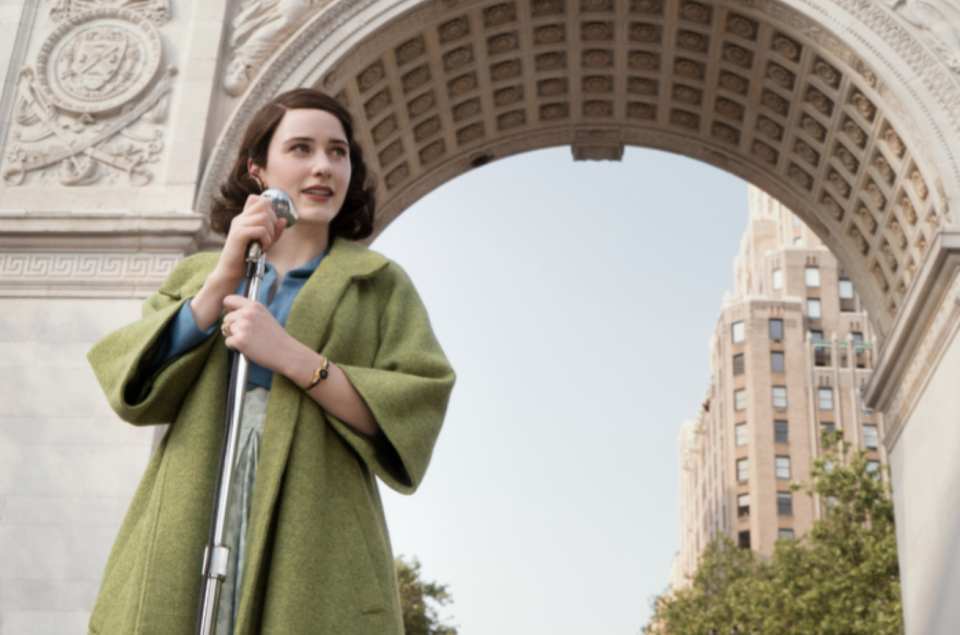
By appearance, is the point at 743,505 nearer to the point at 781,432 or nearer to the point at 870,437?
the point at 781,432

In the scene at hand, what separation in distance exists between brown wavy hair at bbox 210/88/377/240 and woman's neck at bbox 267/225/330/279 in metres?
0.14

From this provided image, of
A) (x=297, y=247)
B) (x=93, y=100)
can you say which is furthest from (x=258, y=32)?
(x=297, y=247)

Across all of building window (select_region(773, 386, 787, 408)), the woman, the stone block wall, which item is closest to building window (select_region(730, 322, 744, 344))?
building window (select_region(773, 386, 787, 408))

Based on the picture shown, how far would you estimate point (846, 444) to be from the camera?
115 ft

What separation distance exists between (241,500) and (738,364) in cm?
7535

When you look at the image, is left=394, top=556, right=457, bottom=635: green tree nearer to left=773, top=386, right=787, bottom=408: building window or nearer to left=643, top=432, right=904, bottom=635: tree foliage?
left=643, top=432, right=904, bottom=635: tree foliage

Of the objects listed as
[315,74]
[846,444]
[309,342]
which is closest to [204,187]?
[315,74]

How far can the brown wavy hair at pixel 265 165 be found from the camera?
371 cm

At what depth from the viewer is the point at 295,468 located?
307 cm

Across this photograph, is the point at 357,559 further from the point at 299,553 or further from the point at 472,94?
the point at 472,94

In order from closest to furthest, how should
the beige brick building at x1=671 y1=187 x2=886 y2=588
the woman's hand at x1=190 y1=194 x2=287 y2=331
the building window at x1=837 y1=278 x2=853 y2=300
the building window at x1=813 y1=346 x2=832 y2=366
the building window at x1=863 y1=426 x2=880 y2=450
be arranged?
1. the woman's hand at x1=190 y1=194 x2=287 y2=331
2. the beige brick building at x1=671 y1=187 x2=886 y2=588
3. the building window at x1=863 y1=426 x2=880 y2=450
4. the building window at x1=813 y1=346 x2=832 y2=366
5. the building window at x1=837 y1=278 x2=853 y2=300

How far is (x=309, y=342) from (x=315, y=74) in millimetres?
11221

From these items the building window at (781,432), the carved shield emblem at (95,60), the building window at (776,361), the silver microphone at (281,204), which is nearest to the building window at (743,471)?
the building window at (781,432)

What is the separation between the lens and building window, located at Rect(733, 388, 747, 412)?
74.8 metres
